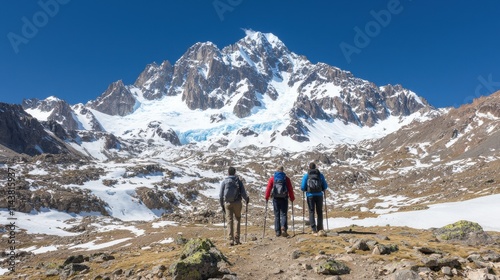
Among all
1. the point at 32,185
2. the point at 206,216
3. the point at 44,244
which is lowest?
the point at 44,244

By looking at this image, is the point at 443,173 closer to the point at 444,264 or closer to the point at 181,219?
the point at 181,219

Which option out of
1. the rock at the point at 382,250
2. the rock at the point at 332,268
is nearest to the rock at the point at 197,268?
the rock at the point at 332,268

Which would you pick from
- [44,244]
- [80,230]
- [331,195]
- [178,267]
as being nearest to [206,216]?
[44,244]

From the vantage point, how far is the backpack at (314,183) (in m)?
20.3

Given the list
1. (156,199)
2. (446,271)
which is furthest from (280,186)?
(156,199)

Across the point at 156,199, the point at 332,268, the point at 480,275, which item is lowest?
the point at 480,275

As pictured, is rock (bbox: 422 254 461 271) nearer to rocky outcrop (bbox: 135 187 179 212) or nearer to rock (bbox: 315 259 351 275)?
rock (bbox: 315 259 351 275)

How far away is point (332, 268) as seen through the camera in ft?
42.1

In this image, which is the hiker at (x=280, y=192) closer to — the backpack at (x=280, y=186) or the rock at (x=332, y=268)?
the backpack at (x=280, y=186)

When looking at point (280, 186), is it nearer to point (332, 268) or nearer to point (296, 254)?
point (296, 254)

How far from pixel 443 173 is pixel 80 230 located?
577ft

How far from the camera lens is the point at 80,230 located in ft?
316

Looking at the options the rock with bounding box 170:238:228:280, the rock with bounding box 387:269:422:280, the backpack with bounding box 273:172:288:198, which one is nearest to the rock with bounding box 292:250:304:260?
the rock with bounding box 170:238:228:280

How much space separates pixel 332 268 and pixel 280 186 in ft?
24.4
